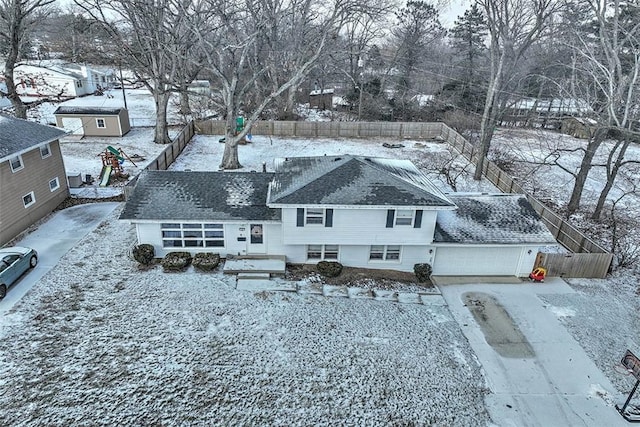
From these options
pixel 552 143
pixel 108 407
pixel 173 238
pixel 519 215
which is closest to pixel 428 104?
pixel 552 143

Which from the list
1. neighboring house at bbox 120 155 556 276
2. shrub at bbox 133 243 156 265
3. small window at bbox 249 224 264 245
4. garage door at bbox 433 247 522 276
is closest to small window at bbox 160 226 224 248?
neighboring house at bbox 120 155 556 276

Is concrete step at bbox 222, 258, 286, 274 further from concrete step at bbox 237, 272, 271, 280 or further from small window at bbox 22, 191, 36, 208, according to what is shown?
small window at bbox 22, 191, 36, 208

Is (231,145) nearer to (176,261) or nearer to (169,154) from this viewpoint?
(169,154)

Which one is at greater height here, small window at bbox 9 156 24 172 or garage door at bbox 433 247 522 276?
small window at bbox 9 156 24 172

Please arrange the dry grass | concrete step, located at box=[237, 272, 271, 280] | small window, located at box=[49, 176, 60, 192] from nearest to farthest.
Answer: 1. concrete step, located at box=[237, 272, 271, 280]
2. the dry grass
3. small window, located at box=[49, 176, 60, 192]

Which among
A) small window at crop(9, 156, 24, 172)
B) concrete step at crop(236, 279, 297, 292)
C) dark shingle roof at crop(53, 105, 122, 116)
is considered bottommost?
concrete step at crop(236, 279, 297, 292)

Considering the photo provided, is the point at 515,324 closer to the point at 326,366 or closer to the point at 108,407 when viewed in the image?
the point at 326,366
